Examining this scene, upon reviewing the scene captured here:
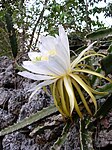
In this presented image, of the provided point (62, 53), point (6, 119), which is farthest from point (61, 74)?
point (6, 119)

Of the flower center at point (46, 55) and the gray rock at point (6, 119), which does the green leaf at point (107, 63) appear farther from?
the gray rock at point (6, 119)

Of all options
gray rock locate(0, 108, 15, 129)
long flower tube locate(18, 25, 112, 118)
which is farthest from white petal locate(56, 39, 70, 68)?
gray rock locate(0, 108, 15, 129)

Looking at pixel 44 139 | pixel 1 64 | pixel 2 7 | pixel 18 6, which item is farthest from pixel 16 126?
pixel 2 7

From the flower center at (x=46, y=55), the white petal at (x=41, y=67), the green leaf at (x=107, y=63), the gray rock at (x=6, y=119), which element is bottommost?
the gray rock at (x=6, y=119)

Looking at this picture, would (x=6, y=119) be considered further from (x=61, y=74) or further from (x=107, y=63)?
(x=107, y=63)

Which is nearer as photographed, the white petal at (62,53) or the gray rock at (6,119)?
the white petal at (62,53)

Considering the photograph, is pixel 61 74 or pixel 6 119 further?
pixel 6 119

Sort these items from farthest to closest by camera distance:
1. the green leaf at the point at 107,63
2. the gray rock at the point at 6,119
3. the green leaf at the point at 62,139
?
the gray rock at the point at 6,119 < the green leaf at the point at 62,139 < the green leaf at the point at 107,63

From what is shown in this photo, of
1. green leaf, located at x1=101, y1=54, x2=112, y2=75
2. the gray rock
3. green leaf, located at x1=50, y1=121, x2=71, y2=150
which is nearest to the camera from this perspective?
green leaf, located at x1=101, y1=54, x2=112, y2=75

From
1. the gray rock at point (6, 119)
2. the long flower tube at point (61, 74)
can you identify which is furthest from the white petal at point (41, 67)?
the gray rock at point (6, 119)

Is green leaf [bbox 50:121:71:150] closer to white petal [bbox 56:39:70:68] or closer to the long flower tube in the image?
the long flower tube

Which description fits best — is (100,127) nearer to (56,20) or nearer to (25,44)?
(25,44)
